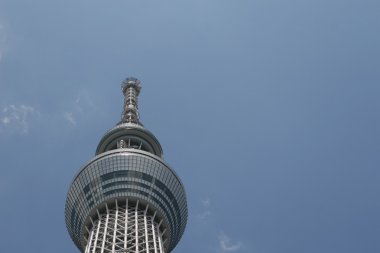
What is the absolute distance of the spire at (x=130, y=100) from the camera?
12288 cm

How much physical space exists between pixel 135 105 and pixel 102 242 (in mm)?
42608

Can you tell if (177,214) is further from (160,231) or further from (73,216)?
(73,216)

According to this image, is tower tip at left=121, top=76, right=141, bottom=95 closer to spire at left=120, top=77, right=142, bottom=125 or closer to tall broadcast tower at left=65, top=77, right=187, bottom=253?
spire at left=120, top=77, right=142, bottom=125

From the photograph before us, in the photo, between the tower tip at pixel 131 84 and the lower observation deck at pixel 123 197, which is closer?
the lower observation deck at pixel 123 197

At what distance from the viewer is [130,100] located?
423 feet

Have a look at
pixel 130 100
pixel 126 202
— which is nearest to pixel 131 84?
pixel 130 100

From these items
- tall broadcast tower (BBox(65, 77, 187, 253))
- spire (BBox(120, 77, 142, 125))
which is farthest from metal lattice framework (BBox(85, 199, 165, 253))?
spire (BBox(120, 77, 142, 125))

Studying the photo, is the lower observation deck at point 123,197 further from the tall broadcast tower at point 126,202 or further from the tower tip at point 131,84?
the tower tip at point 131,84

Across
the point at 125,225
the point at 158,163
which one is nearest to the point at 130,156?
the point at 158,163

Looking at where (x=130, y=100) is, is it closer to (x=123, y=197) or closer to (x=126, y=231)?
(x=123, y=197)

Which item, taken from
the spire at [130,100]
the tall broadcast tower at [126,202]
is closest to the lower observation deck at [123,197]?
the tall broadcast tower at [126,202]

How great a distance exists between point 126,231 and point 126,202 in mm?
5410

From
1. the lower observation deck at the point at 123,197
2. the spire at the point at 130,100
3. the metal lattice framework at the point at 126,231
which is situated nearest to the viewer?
the metal lattice framework at the point at 126,231

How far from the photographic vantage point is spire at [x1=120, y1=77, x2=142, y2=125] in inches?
4838
